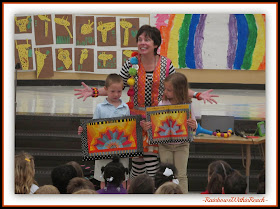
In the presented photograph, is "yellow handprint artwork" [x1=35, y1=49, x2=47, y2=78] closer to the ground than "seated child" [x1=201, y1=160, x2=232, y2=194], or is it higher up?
higher up

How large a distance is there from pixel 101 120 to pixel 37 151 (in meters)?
1.84

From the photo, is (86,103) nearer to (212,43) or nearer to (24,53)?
(24,53)

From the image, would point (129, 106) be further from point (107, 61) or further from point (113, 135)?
point (107, 61)

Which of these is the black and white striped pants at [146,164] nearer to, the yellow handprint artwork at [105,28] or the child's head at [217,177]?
the child's head at [217,177]

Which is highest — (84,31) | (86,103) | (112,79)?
(84,31)

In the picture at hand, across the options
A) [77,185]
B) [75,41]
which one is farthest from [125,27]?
[77,185]

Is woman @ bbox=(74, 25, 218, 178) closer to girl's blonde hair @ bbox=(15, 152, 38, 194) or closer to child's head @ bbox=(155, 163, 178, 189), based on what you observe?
child's head @ bbox=(155, 163, 178, 189)

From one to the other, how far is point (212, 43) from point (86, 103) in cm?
243

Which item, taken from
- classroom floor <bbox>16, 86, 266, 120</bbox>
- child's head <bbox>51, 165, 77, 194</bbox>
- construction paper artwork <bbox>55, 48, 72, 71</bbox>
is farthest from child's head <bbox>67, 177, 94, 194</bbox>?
construction paper artwork <bbox>55, 48, 72, 71</bbox>

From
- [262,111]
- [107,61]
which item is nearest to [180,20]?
[107,61]

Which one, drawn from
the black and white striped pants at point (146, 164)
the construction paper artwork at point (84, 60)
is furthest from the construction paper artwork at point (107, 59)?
the black and white striped pants at point (146, 164)

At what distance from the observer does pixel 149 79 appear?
4367mm

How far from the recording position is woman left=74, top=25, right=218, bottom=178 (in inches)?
171

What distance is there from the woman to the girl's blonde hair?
2.33ft
